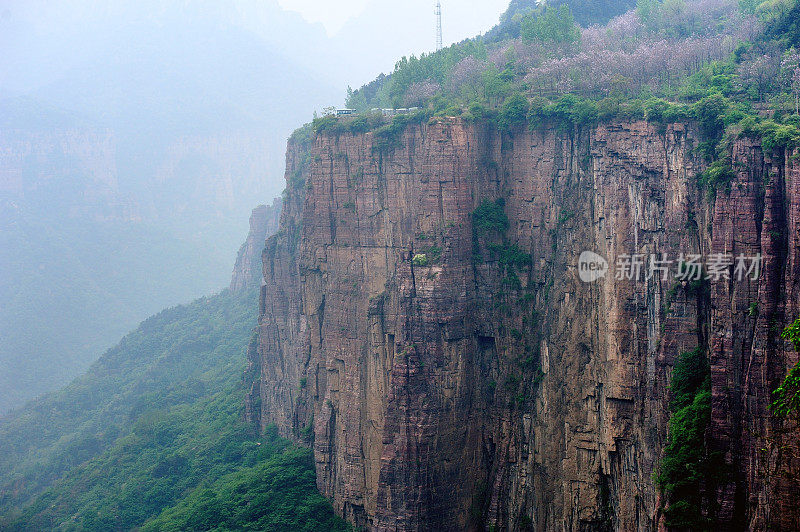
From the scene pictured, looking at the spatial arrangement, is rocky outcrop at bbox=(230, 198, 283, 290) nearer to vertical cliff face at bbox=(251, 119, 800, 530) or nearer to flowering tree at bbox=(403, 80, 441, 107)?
vertical cliff face at bbox=(251, 119, 800, 530)

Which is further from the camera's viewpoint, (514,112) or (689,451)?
(514,112)

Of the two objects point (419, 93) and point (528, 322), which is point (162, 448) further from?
point (528, 322)

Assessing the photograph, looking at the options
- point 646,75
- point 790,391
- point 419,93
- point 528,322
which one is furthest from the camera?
point 419,93

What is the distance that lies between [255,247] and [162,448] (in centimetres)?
3198

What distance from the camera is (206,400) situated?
218 feet

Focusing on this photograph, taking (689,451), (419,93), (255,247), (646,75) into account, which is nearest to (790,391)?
(689,451)

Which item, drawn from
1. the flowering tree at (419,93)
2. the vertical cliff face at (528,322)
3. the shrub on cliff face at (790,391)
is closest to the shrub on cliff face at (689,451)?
the vertical cliff face at (528,322)

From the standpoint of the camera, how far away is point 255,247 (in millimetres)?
86188

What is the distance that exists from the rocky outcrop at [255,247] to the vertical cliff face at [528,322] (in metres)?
38.7

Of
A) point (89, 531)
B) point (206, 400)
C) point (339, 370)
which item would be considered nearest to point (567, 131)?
point (339, 370)

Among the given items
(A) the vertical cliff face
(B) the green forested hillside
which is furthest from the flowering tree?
(B) the green forested hillside

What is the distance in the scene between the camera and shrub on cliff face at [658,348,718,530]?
86.5ft

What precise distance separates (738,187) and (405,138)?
18086 mm

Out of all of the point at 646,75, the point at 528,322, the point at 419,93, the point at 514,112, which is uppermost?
the point at 419,93
